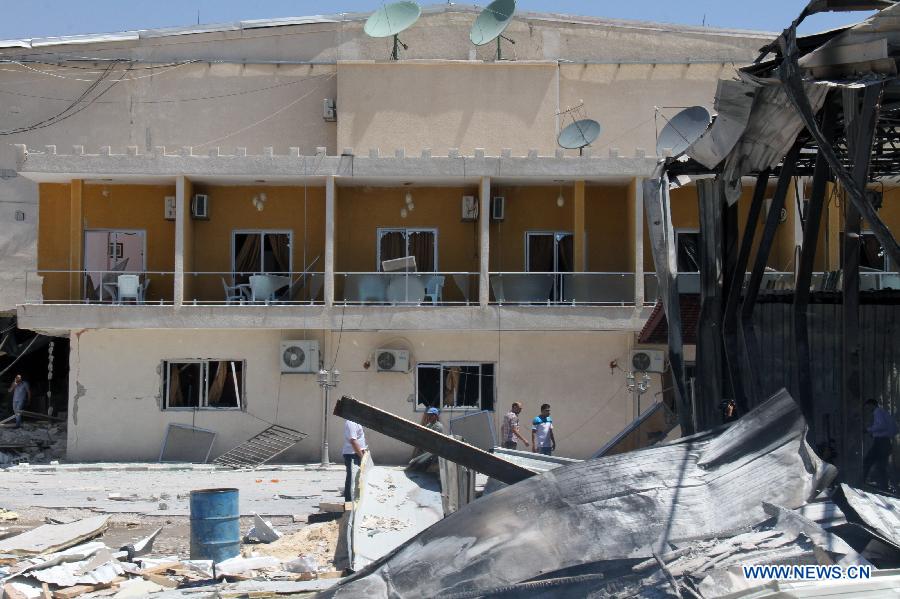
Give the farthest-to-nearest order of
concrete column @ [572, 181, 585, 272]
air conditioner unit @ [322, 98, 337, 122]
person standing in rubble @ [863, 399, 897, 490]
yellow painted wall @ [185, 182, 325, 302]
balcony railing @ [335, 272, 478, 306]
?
air conditioner unit @ [322, 98, 337, 122], yellow painted wall @ [185, 182, 325, 302], concrete column @ [572, 181, 585, 272], balcony railing @ [335, 272, 478, 306], person standing in rubble @ [863, 399, 897, 490]

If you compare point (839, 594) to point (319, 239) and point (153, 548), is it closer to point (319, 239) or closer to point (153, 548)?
point (153, 548)

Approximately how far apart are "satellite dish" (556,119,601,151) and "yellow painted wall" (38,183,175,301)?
8.87 meters

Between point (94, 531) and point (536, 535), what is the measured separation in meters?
7.97

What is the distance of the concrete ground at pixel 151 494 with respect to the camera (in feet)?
46.2

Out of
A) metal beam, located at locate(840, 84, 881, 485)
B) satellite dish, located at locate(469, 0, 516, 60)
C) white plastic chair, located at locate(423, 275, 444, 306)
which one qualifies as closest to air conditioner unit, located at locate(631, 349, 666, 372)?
white plastic chair, located at locate(423, 275, 444, 306)

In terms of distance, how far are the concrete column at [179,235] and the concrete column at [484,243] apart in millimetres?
6347

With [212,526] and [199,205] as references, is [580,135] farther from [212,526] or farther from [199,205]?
[212,526]

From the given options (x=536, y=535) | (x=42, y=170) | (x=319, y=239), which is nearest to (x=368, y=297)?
(x=319, y=239)

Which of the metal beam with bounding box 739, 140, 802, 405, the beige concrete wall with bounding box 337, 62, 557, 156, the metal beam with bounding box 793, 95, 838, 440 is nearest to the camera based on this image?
the metal beam with bounding box 793, 95, 838, 440

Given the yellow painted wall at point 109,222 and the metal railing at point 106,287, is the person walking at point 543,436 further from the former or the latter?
the yellow painted wall at point 109,222

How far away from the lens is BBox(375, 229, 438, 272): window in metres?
24.8

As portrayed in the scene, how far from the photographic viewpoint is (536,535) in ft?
20.7

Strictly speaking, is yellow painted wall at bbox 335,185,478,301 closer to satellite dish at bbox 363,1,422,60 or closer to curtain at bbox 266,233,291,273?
curtain at bbox 266,233,291,273

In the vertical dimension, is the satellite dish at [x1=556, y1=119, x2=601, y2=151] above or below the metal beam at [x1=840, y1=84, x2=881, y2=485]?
above
